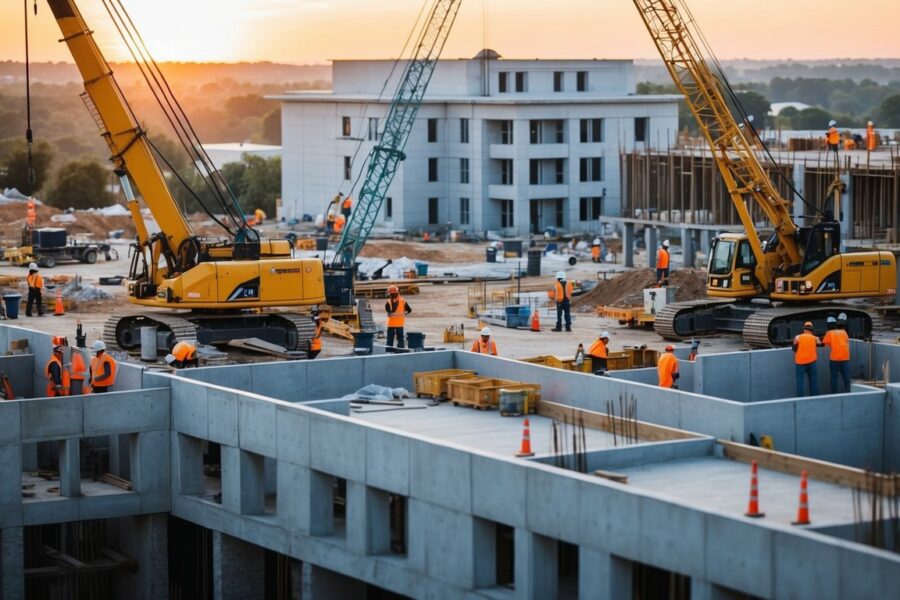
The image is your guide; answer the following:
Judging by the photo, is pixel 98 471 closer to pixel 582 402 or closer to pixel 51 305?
pixel 582 402

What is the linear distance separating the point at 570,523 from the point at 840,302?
30446 mm

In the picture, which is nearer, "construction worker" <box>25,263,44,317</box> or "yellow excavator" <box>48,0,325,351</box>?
"yellow excavator" <box>48,0,325,351</box>

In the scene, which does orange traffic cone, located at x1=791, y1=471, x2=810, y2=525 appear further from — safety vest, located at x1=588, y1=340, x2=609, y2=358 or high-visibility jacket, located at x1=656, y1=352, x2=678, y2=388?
safety vest, located at x1=588, y1=340, x2=609, y2=358

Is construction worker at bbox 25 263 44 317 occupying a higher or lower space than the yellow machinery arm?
lower

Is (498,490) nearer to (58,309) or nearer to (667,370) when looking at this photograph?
(667,370)

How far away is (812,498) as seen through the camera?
23.9 meters

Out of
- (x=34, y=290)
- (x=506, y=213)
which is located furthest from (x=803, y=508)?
(x=506, y=213)

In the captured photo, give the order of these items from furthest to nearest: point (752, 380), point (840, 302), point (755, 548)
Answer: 1. point (840, 302)
2. point (752, 380)
3. point (755, 548)

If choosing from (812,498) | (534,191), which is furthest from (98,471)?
(534,191)

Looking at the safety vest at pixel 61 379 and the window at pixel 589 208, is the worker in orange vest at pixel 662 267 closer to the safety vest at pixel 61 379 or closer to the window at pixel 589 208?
the safety vest at pixel 61 379

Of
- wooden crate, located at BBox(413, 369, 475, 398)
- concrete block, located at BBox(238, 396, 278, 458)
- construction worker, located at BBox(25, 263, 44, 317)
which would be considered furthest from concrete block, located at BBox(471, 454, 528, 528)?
construction worker, located at BBox(25, 263, 44, 317)

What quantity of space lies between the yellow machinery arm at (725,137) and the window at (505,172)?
1621 inches

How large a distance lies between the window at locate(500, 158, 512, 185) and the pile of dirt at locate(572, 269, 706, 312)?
32.4m

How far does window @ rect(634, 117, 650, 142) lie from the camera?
95981 millimetres
